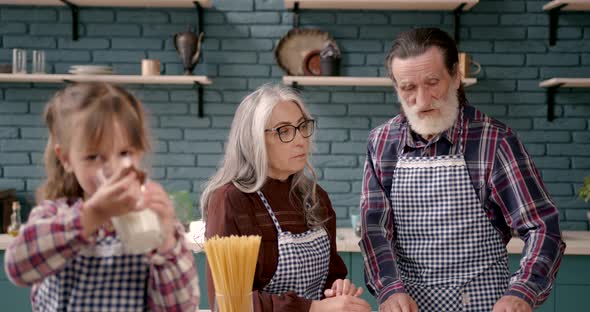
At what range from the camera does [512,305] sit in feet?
5.35

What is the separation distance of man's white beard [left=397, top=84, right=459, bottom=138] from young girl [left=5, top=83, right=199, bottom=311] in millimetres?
942

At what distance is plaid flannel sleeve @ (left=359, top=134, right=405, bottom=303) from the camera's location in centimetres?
178

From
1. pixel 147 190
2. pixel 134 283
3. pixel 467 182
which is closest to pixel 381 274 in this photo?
pixel 467 182

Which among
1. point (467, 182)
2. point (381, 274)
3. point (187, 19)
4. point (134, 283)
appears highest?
point (187, 19)

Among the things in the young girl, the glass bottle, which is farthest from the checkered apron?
the glass bottle

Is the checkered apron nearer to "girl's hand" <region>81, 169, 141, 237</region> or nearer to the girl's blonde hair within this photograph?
the girl's blonde hair

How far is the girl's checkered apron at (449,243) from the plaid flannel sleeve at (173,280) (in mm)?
902

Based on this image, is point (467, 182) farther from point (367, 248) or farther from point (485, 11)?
point (485, 11)

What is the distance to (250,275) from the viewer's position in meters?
1.34

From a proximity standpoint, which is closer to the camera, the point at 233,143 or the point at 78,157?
the point at 78,157

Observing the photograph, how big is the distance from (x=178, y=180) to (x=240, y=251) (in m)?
2.63

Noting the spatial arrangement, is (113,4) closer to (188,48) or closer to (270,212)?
(188,48)

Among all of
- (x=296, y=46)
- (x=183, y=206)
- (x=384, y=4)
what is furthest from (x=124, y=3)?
(x=384, y=4)

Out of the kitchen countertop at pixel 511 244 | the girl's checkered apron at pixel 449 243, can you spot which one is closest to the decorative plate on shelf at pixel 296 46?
the kitchen countertop at pixel 511 244
